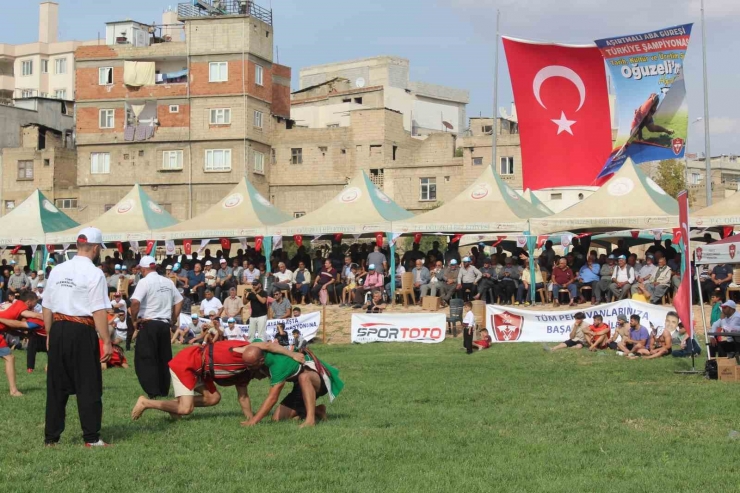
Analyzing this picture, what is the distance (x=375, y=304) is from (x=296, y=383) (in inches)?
717

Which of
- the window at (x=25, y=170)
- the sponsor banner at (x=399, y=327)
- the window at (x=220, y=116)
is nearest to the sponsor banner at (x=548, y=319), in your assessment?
the sponsor banner at (x=399, y=327)

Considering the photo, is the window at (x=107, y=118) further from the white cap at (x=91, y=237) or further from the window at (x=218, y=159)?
the white cap at (x=91, y=237)

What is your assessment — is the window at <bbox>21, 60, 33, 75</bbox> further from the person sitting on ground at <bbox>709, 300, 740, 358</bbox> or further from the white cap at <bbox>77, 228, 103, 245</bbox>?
the white cap at <bbox>77, 228, 103, 245</bbox>

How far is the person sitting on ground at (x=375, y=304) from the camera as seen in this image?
29.5 m

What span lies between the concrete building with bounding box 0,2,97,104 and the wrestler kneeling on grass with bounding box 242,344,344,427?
298 ft

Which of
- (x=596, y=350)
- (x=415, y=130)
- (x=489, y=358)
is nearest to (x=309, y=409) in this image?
(x=489, y=358)

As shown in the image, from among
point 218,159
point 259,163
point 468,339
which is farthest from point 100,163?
point 468,339

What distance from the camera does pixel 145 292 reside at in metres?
13.5

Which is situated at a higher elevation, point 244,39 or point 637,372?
point 244,39

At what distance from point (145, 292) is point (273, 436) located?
11.9ft

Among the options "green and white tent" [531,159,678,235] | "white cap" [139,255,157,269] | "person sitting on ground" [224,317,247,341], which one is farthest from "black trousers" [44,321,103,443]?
"green and white tent" [531,159,678,235]

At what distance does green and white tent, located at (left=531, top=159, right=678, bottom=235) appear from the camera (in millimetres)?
29281

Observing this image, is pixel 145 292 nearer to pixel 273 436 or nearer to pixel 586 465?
pixel 273 436

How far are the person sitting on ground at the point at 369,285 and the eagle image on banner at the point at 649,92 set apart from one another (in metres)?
12.1
